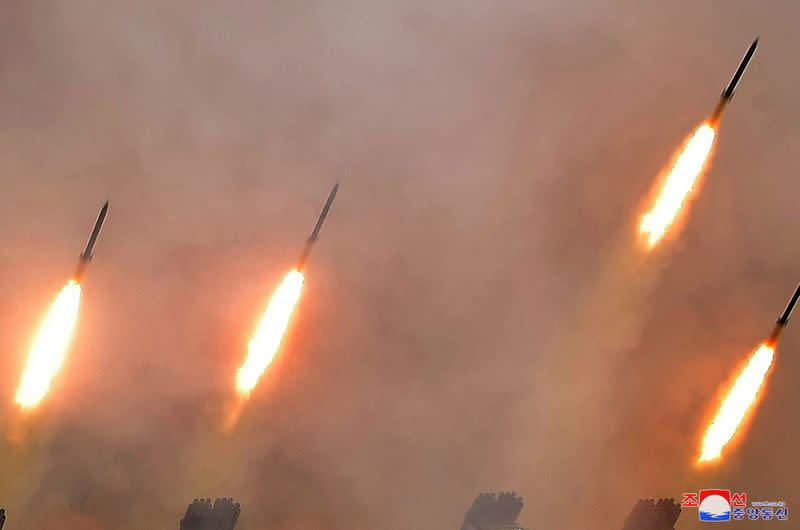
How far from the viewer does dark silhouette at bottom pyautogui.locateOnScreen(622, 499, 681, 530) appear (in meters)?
62.5

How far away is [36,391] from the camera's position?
46188 mm

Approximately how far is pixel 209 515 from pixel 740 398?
1499 inches

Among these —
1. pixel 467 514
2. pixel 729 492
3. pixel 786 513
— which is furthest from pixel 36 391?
pixel 786 513

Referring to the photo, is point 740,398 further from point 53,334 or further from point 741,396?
point 53,334

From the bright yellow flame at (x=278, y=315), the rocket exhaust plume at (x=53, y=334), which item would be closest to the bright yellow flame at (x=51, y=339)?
the rocket exhaust plume at (x=53, y=334)

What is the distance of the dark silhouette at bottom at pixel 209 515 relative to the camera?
5106 cm

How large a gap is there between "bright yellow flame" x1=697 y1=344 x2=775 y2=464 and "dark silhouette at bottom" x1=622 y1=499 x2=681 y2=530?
57.4 ft

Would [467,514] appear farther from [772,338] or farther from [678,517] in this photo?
[772,338]

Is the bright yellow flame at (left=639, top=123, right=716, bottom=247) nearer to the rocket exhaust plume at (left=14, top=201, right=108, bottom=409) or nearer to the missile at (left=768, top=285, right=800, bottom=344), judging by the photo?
the missile at (left=768, top=285, right=800, bottom=344)

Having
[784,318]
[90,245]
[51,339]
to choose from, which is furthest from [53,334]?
[784,318]

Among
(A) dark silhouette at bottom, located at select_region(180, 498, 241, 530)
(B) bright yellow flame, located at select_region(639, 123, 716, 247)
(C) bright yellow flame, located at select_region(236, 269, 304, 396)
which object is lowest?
(A) dark silhouette at bottom, located at select_region(180, 498, 241, 530)

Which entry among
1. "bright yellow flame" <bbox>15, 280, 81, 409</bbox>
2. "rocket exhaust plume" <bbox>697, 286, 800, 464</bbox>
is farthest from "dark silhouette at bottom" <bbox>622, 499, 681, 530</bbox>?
"bright yellow flame" <bbox>15, 280, 81, 409</bbox>

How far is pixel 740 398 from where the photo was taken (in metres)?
45.0

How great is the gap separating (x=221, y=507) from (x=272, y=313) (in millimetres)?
18503
